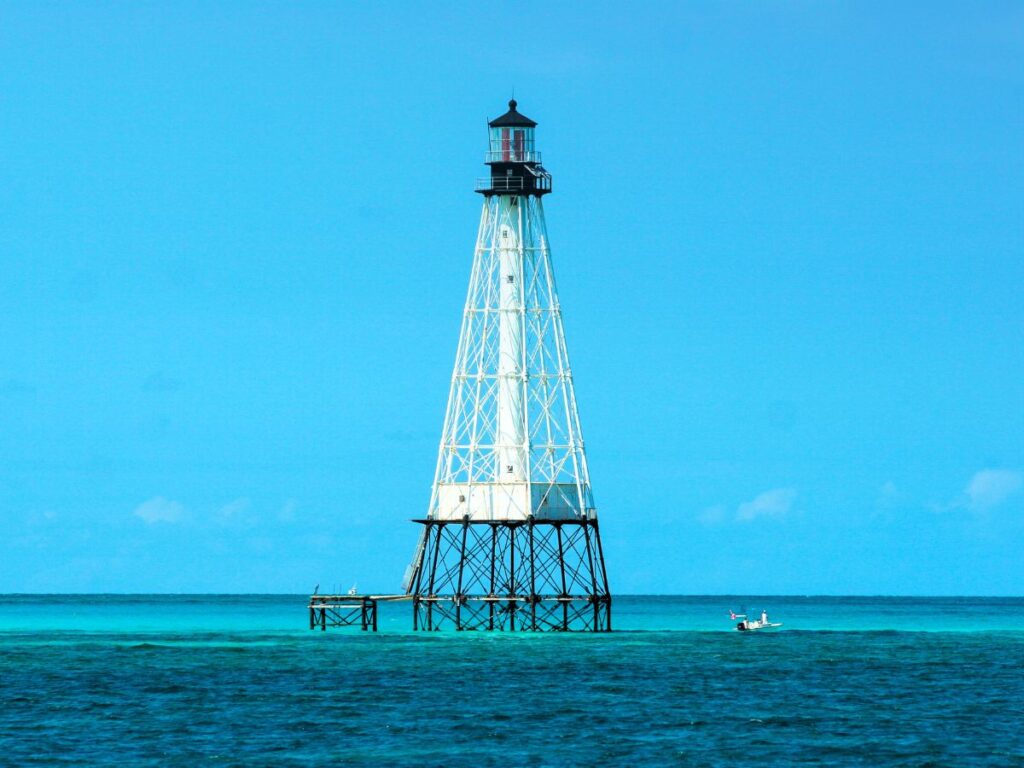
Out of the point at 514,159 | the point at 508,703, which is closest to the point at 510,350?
the point at 514,159

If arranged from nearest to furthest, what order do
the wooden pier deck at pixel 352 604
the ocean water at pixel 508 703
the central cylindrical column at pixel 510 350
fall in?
the ocean water at pixel 508 703, the central cylindrical column at pixel 510 350, the wooden pier deck at pixel 352 604

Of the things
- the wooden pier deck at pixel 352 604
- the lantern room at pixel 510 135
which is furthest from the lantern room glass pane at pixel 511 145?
the wooden pier deck at pixel 352 604

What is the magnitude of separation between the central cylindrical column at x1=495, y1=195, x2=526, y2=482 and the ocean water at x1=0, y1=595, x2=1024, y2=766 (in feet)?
25.1

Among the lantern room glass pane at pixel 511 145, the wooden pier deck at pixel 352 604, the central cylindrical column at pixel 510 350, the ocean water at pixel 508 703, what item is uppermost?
the lantern room glass pane at pixel 511 145

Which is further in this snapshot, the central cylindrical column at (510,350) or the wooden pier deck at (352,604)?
the wooden pier deck at (352,604)

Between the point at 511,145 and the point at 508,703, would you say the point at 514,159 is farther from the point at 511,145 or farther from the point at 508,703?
the point at 508,703

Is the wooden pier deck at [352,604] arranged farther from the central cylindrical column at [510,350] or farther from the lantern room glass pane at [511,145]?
the lantern room glass pane at [511,145]

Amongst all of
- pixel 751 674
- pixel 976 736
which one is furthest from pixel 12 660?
pixel 976 736

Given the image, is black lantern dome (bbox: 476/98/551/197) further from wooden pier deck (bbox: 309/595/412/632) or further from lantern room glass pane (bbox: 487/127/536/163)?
wooden pier deck (bbox: 309/595/412/632)

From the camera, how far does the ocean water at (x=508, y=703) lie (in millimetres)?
44750

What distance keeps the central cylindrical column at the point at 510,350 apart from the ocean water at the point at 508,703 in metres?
7.66

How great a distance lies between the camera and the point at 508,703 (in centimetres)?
5459

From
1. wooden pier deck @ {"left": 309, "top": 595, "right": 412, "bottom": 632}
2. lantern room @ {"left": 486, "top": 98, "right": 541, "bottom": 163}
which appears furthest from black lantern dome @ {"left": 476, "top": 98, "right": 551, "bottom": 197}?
wooden pier deck @ {"left": 309, "top": 595, "right": 412, "bottom": 632}

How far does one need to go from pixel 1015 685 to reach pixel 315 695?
74.0 ft
